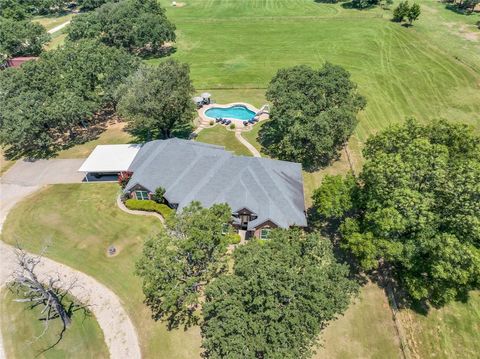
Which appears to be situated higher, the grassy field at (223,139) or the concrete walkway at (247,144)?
the concrete walkway at (247,144)

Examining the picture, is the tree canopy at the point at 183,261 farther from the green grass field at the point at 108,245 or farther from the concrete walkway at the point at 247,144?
the concrete walkway at the point at 247,144

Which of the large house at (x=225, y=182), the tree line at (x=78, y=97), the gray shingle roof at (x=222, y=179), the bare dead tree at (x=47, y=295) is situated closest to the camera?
the bare dead tree at (x=47, y=295)

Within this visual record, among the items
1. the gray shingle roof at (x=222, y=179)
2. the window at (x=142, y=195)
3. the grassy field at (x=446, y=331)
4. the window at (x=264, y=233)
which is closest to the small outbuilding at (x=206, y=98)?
the gray shingle roof at (x=222, y=179)

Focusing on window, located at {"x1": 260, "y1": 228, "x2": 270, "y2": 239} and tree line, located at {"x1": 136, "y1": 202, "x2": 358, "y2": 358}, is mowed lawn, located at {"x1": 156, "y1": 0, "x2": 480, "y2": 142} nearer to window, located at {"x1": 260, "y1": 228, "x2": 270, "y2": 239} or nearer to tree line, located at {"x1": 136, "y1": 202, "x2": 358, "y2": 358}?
window, located at {"x1": 260, "y1": 228, "x2": 270, "y2": 239}

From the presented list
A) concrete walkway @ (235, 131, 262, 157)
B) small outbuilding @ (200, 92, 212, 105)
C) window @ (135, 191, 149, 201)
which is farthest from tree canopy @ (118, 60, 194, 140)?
small outbuilding @ (200, 92, 212, 105)

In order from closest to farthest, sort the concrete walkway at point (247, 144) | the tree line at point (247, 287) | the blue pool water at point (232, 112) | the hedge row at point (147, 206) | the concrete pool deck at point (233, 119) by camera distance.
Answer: the tree line at point (247, 287) → the hedge row at point (147, 206) → the concrete walkway at point (247, 144) → the concrete pool deck at point (233, 119) → the blue pool water at point (232, 112)

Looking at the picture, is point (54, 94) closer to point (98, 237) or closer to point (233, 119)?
point (98, 237)
